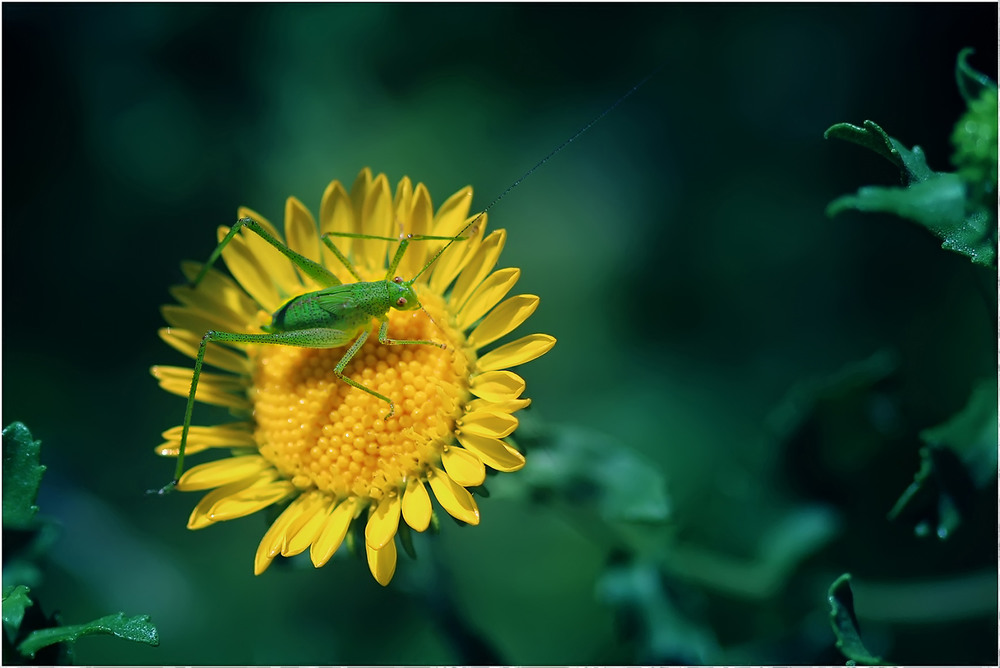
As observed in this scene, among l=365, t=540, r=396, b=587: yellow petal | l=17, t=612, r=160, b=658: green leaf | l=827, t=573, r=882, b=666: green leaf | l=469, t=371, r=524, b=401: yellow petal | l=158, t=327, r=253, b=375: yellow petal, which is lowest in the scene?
l=17, t=612, r=160, b=658: green leaf

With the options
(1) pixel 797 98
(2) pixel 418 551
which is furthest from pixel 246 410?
(1) pixel 797 98

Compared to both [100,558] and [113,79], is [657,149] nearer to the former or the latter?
[113,79]

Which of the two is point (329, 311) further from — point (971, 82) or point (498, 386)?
point (971, 82)

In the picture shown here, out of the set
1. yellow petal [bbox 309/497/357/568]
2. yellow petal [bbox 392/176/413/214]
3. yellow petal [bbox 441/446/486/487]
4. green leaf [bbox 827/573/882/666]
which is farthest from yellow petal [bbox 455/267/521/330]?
green leaf [bbox 827/573/882/666]

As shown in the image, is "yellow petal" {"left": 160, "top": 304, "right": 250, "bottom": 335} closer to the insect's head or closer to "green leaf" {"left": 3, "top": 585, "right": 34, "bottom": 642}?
the insect's head

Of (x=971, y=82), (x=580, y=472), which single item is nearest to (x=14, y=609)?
(x=580, y=472)

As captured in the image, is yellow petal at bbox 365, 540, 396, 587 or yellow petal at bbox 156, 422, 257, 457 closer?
yellow petal at bbox 365, 540, 396, 587

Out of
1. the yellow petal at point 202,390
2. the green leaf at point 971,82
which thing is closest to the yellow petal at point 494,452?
the yellow petal at point 202,390
